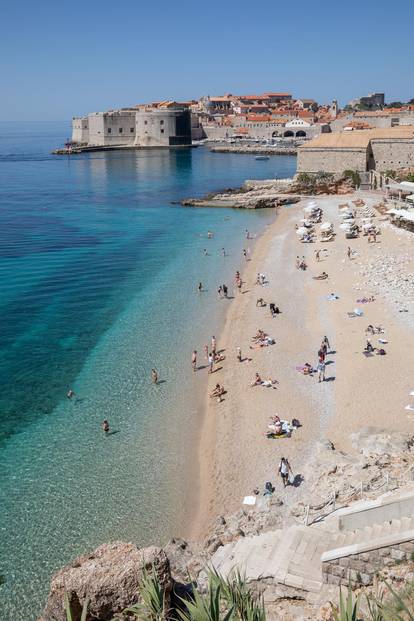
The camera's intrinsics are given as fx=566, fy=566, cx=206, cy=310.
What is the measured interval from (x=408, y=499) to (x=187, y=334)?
12676 millimetres

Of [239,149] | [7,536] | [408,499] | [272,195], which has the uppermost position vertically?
[239,149]

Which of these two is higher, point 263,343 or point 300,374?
point 263,343

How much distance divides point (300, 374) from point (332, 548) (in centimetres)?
793

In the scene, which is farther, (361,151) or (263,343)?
(361,151)

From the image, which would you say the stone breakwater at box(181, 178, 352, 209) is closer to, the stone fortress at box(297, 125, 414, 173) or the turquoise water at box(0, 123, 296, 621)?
the stone fortress at box(297, 125, 414, 173)

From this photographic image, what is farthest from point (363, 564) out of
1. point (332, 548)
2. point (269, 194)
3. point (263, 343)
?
point (269, 194)

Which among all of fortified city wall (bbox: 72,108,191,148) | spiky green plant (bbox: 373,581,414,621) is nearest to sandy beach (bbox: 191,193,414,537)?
spiky green plant (bbox: 373,581,414,621)

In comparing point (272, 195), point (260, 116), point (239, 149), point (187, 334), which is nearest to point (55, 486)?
point (187, 334)

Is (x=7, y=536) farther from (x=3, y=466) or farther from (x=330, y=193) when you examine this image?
(x=330, y=193)

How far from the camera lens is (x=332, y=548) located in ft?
24.9

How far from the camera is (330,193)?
44.5m

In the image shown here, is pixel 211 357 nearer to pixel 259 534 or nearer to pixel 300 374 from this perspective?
pixel 300 374

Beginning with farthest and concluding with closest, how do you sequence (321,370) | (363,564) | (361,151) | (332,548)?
(361,151), (321,370), (332,548), (363,564)

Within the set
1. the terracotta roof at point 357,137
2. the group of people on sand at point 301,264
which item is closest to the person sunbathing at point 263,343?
the group of people on sand at point 301,264
